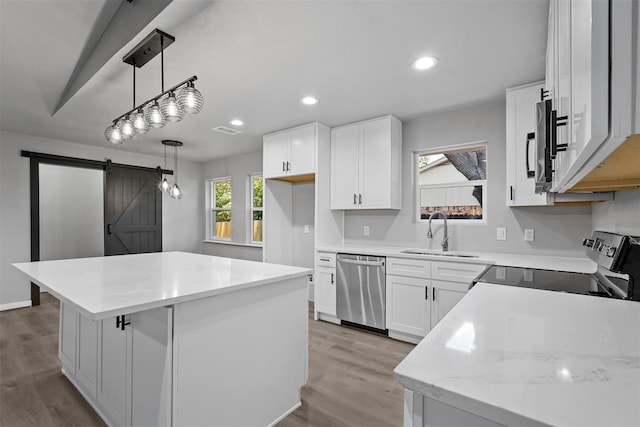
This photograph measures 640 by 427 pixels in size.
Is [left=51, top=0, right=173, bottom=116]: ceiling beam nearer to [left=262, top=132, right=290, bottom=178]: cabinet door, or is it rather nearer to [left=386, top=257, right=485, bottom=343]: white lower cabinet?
[left=262, top=132, right=290, bottom=178]: cabinet door

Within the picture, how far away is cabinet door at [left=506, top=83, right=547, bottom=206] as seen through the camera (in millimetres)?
2625

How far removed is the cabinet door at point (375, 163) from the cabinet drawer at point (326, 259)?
2.33ft

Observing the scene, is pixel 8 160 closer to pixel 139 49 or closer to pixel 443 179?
pixel 139 49

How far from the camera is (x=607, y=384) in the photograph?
570mm

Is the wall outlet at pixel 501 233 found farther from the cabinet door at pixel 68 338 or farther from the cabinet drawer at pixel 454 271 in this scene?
the cabinet door at pixel 68 338

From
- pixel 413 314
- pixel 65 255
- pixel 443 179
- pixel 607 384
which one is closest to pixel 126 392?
pixel 607 384

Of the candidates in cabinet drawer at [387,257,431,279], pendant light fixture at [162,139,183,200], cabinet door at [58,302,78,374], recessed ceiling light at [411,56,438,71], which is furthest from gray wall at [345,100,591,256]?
cabinet door at [58,302,78,374]

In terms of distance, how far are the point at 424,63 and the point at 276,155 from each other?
231 centimetres

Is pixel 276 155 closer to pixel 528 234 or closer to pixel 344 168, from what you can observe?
pixel 344 168

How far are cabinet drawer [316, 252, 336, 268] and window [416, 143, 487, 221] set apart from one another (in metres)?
1.12

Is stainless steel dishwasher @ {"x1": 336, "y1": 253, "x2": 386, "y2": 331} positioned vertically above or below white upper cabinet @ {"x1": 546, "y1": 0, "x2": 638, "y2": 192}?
below

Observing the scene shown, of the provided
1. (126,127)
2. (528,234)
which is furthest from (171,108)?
(528,234)

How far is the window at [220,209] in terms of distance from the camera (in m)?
6.13

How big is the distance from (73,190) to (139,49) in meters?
5.72
